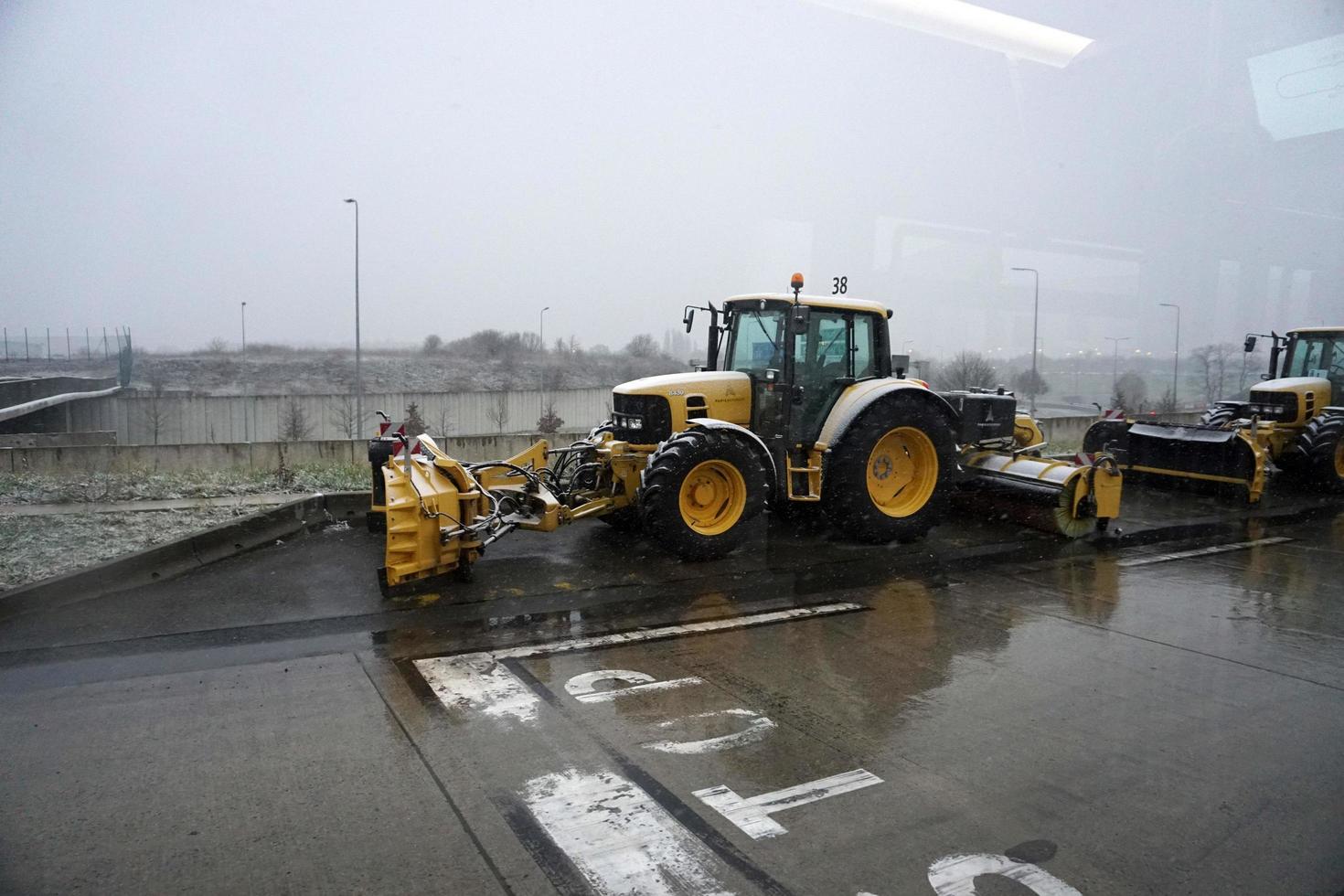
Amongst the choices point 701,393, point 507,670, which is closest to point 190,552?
point 507,670

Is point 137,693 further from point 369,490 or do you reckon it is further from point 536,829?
point 369,490

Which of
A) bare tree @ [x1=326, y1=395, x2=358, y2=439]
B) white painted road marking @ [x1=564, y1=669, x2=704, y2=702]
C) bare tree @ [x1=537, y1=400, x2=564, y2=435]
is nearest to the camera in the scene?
white painted road marking @ [x1=564, y1=669, x2=704, y2=702]

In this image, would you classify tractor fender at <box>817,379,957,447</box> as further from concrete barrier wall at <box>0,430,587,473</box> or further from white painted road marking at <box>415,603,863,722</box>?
concrete barrier wall at <box>0,430,587,473</box>

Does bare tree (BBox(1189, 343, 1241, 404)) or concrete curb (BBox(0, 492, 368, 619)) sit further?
bare tree (BBox(1189, 343, 1241, 404))

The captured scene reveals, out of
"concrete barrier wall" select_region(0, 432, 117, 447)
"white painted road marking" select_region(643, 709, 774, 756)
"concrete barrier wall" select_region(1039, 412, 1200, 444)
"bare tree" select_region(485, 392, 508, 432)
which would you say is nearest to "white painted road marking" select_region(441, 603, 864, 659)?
"white painted road marking" select_region(643, 709, 774, 756)

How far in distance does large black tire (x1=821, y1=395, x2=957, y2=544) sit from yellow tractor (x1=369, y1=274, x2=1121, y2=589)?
0.01m

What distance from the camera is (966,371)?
47.3 ft

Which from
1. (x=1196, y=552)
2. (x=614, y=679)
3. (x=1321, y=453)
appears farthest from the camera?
(x=1321, y=453)

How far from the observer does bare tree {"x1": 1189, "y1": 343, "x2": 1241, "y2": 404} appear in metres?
15.6

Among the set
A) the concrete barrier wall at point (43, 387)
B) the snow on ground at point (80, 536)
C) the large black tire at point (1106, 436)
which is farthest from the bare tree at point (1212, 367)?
the concrete barrier wall at point (43, 387)

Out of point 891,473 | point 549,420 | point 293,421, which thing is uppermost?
point 891,473

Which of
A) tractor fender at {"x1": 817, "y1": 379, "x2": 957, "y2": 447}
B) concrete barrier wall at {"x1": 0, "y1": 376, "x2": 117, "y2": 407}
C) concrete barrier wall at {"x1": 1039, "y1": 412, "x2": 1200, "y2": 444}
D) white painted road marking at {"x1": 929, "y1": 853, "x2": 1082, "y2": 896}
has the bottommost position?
white painted road marking at {"x1": 929, "y1": 853, "x2": 1082, "y2": 896}

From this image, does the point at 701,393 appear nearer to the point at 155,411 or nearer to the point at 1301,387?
the point at 1301,387

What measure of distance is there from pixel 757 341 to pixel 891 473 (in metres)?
2.06
